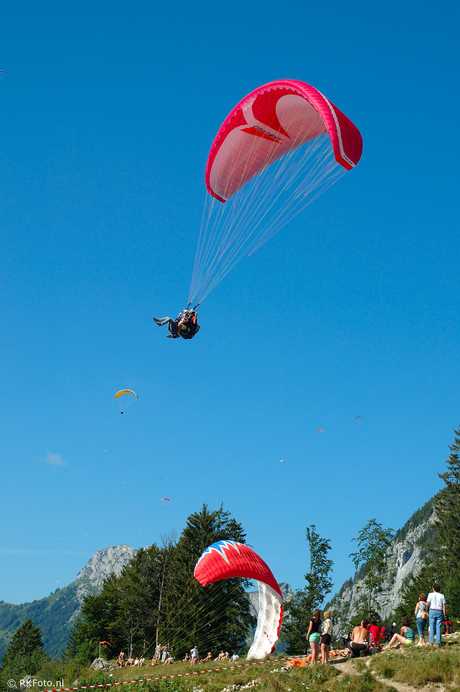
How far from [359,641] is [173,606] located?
2359 cm


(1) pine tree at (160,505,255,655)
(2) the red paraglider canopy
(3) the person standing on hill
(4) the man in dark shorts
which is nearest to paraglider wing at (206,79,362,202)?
(3) the person standing on hill

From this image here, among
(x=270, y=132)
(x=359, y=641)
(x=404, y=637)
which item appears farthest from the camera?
(x=270, y=132)

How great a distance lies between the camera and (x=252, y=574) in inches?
710

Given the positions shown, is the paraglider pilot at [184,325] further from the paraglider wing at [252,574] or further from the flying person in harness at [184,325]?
the paraglider wing at [252,574]

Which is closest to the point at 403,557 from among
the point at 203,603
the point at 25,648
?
the point at 25,648

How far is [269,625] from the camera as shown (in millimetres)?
19000

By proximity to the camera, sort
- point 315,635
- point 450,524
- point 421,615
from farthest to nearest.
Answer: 1. point 450,524
2. point 315,635
3. point 421,615

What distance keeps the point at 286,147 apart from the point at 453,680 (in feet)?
49.5

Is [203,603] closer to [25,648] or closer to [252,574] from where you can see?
[252,574]

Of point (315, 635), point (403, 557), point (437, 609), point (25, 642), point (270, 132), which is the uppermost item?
point (270, 132)

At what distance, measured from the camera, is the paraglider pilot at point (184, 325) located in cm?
1848

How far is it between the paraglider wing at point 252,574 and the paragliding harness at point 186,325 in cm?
697

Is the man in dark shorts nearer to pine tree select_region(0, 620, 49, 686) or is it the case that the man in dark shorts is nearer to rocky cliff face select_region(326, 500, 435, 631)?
pine tree select_region(0, 620, 49, 686)

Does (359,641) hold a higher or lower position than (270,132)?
lower
